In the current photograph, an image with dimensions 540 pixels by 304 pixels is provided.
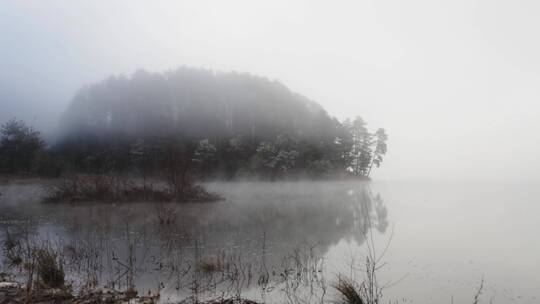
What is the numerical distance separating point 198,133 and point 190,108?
36.1ft

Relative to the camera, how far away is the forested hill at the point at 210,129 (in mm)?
60562

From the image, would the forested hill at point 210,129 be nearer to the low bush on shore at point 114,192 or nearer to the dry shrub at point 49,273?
the low bush on shore at point 114,192

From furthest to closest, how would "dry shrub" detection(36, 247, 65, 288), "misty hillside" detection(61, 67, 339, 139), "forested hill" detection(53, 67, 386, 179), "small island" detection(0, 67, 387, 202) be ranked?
1. "misty hillside" detection(61, 67, 339, 139)
2. "forested hill" detection(53, 67, 386, 179)
3. "small island" detection(0, 67, 387, 202)
4. "dry shrub" detection(36, 247, 65, 288)

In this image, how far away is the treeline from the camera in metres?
57.3

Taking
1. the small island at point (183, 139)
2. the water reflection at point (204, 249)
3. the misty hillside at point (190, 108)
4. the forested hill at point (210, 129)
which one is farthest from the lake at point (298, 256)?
the misty hillside at point (190, 108)

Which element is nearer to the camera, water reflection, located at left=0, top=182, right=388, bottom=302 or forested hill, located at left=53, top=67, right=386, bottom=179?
water reflection, located at left=0, top=182, right=388, bottom=302

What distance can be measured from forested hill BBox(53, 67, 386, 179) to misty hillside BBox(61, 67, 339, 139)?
0.22 m

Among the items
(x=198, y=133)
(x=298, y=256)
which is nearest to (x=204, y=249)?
(x=298, y=256)

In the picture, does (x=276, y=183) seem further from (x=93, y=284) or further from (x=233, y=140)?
(x=93, y=284)

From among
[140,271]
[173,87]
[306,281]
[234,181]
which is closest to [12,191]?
[234,181]

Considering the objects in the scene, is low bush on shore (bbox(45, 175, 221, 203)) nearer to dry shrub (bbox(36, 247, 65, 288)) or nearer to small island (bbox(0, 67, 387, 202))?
small island (bbox(0, 67, 387, 202))

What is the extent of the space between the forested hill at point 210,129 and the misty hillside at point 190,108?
22 centimetres

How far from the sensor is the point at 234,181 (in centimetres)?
5872

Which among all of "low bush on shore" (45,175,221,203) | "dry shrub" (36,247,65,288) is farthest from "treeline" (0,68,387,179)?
"dry shrub" (36,247,65,288)
